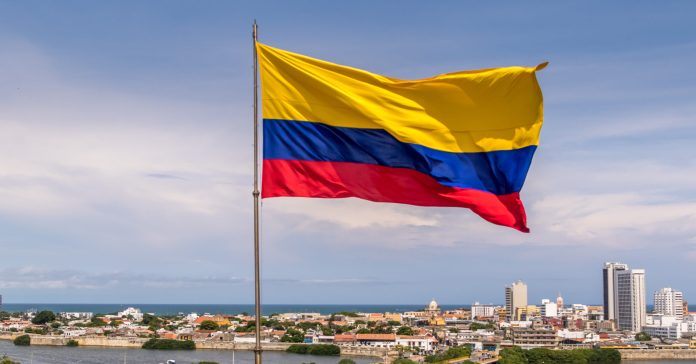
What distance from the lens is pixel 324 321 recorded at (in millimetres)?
57562

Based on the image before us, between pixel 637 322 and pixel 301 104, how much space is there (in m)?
59.0

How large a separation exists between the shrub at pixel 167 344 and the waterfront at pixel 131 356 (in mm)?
712

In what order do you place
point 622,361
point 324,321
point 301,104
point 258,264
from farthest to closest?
point 324,321
point 622,361
point 301,104
point 258,264

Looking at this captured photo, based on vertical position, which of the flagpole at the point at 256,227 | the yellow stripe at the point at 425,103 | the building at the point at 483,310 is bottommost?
the building at the point at 483,310

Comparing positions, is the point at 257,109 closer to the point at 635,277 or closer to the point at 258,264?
the point at 258,264

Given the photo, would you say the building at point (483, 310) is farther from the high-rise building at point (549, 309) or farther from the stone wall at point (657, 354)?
the stone wall at point (657, 354)

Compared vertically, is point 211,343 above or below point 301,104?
below

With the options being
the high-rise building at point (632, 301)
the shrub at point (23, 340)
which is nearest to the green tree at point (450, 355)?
the shrub at point (23, 340)

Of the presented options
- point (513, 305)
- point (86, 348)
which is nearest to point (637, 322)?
point (513, 305)

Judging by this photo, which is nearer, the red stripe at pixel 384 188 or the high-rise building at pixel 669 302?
the red stripe at pixel 384 188

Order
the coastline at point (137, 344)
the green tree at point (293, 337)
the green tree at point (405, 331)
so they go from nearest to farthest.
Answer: the coastline at point (137, 344), the green tree at point (293, 337), the green tree at point (405, 331)

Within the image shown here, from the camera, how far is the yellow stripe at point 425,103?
3.57 metres

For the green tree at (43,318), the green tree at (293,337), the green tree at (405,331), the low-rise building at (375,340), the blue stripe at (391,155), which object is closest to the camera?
the blue stripe at (391,155)

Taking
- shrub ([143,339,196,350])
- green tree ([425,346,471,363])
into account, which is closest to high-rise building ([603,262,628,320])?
green tree ([425,346,471,363])
